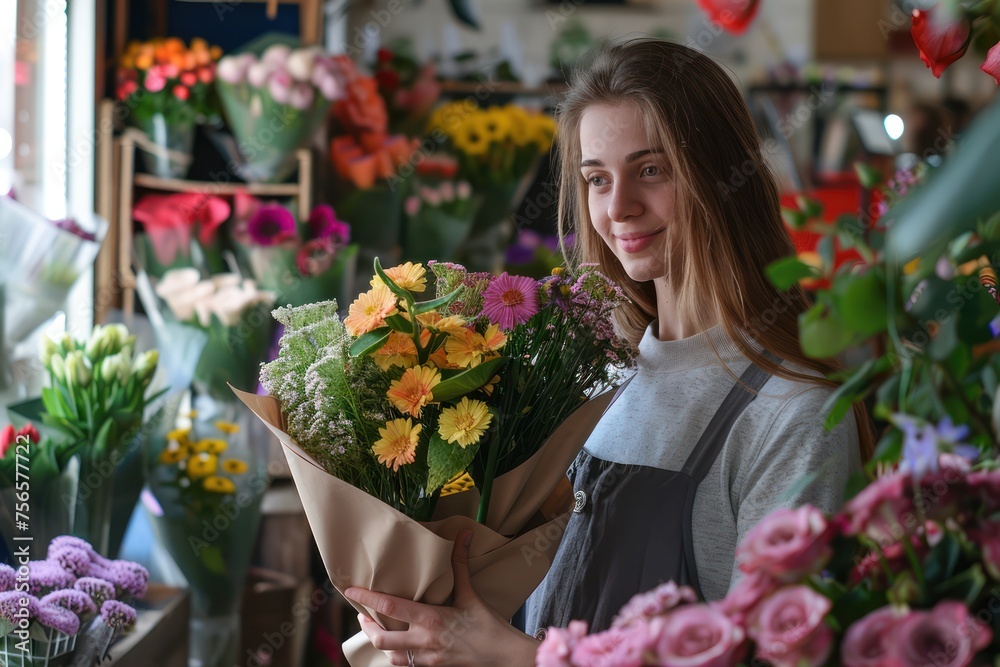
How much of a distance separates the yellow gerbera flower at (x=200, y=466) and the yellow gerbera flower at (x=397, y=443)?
4.50 feet

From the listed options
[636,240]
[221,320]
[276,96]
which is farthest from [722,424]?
[276,96]

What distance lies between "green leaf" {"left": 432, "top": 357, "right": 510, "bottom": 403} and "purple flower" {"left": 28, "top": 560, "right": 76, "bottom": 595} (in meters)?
0.69

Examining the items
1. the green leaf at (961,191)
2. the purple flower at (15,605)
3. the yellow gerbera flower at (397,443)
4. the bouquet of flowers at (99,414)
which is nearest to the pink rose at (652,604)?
the green leaf at (961,191)

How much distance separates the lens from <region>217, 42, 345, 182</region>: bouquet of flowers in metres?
2.53

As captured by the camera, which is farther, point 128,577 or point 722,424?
point 128,577

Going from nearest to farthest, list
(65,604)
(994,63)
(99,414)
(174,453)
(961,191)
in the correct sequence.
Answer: (961,191) → (994,63) → (65,604) → (99,414) → (174,453)

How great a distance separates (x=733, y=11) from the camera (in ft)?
2.96

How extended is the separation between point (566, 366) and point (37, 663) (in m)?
0.80

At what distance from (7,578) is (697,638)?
3.24 feet

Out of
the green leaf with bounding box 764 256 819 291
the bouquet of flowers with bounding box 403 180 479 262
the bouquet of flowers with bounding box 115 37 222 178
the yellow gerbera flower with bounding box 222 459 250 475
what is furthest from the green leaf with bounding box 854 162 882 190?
the bouquet of flowers with bounding box 403 180 479 262

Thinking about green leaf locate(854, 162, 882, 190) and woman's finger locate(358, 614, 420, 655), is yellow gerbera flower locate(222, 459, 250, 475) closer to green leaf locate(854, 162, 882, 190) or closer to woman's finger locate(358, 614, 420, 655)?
woman's finger locate(358, 614, 420, 655)

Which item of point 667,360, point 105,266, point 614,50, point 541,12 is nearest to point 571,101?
point 614,50

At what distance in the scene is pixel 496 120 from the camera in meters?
3.08

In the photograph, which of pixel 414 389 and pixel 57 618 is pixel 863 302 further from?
pixel 57 618
